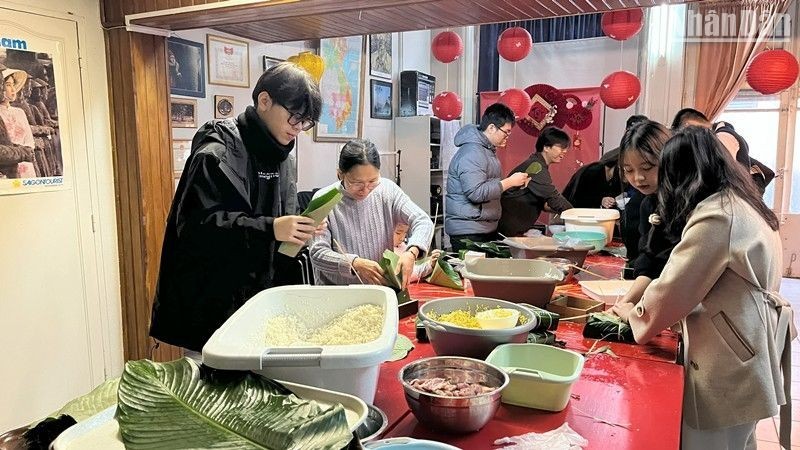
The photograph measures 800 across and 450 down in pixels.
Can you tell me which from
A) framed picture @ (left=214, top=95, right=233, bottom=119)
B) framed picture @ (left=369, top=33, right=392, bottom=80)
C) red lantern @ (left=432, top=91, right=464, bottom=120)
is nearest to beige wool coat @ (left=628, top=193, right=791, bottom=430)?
framed picture @ (left=214, top=95, right=233, bottom=119)

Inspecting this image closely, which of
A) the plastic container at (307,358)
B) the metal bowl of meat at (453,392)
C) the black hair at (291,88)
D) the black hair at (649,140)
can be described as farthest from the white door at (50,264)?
the black hair at (649,140)

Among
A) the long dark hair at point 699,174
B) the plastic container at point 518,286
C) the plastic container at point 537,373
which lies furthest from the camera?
the plastic container at point 518,286

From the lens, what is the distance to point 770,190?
6.15 meters

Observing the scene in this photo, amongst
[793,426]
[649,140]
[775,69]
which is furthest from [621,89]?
[649,140]

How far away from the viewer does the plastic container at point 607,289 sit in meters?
2.18

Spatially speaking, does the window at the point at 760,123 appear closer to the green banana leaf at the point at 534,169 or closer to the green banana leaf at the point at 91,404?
the green banana leaf at the point at 534,169

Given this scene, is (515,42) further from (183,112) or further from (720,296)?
(720,296)

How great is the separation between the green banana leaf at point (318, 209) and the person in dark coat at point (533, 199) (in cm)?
239

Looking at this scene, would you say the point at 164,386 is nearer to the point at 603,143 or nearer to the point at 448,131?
the point at 448,131

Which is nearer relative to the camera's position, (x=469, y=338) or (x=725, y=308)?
(x=469, y=338)

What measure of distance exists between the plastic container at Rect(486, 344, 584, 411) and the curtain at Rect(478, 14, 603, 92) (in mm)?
5552

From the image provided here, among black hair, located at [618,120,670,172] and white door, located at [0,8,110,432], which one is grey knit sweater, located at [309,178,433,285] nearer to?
black hair, located at [618,120,670,172]

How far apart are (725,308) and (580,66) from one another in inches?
223

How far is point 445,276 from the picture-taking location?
250 cm
